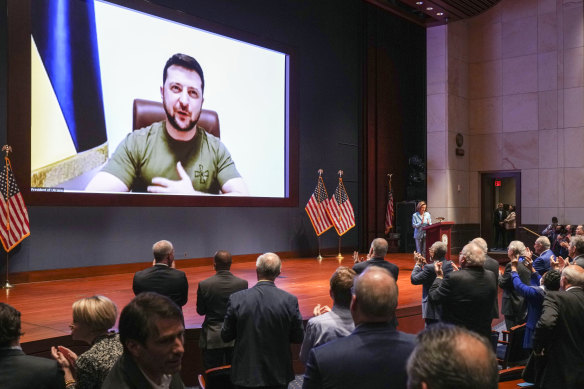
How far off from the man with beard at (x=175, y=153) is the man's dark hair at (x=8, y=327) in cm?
650

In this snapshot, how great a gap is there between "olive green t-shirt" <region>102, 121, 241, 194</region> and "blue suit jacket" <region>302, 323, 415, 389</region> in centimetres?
725

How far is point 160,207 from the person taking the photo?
30.8 feet

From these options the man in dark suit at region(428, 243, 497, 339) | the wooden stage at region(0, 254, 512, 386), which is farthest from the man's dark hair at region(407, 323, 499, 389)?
the wooden stage at region(0, 254, 512, 386)

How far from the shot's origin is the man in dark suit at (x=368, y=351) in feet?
5.95

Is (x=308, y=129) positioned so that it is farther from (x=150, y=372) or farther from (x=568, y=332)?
(x=150, y=372)

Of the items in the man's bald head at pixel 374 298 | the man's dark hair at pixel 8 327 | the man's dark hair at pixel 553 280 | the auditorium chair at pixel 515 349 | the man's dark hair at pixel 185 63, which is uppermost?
the man's dark hair at pixel 185 63

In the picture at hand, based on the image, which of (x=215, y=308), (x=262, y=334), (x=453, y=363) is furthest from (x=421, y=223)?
(x=453, y=363)

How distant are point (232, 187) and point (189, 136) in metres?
1.33

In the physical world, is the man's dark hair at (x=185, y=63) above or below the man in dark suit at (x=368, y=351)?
above

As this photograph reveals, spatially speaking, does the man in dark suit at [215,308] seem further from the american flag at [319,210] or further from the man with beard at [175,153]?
the american flag at [319,210]

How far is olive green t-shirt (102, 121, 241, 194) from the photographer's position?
28.6 ft

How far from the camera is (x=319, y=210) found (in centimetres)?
1153

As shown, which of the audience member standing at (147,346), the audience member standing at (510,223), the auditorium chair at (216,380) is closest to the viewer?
the audience member standing at (147,346)

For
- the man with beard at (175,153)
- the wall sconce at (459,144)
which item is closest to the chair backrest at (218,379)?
the man with beard at (175,153)
